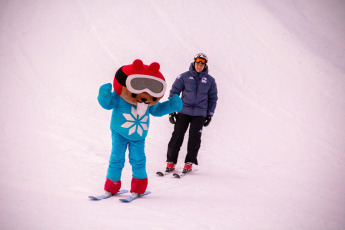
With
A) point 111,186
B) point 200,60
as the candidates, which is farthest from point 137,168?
point 200,60

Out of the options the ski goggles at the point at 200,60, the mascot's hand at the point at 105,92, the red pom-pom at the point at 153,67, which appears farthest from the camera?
the ski goggles at the point at 200,60

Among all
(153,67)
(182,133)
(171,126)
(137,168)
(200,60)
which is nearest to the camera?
(153,67)

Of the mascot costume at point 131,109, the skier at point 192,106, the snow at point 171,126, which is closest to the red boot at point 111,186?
the mascot costume at point 131,109

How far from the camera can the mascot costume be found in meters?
2.87

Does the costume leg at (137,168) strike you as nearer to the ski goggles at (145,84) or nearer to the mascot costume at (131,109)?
the mascot costume at (131,109)

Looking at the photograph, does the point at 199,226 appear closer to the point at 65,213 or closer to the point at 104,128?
the point at 65,213

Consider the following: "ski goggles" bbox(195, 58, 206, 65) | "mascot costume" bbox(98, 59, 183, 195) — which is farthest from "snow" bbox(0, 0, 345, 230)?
"ski goggles" bbox(195, 58, 206, 65)

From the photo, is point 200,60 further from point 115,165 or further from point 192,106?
point 115,165

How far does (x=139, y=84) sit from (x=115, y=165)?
782mm

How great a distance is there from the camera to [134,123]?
300 cm

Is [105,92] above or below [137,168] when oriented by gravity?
above

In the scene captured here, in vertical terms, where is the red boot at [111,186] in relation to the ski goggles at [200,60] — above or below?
below

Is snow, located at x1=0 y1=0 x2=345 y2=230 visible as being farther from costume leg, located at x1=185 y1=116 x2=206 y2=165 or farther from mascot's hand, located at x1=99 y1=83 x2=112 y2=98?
mascot's hand, located at x1=99 y1=83 x2=112 y2=98

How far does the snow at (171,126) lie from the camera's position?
283 cm
